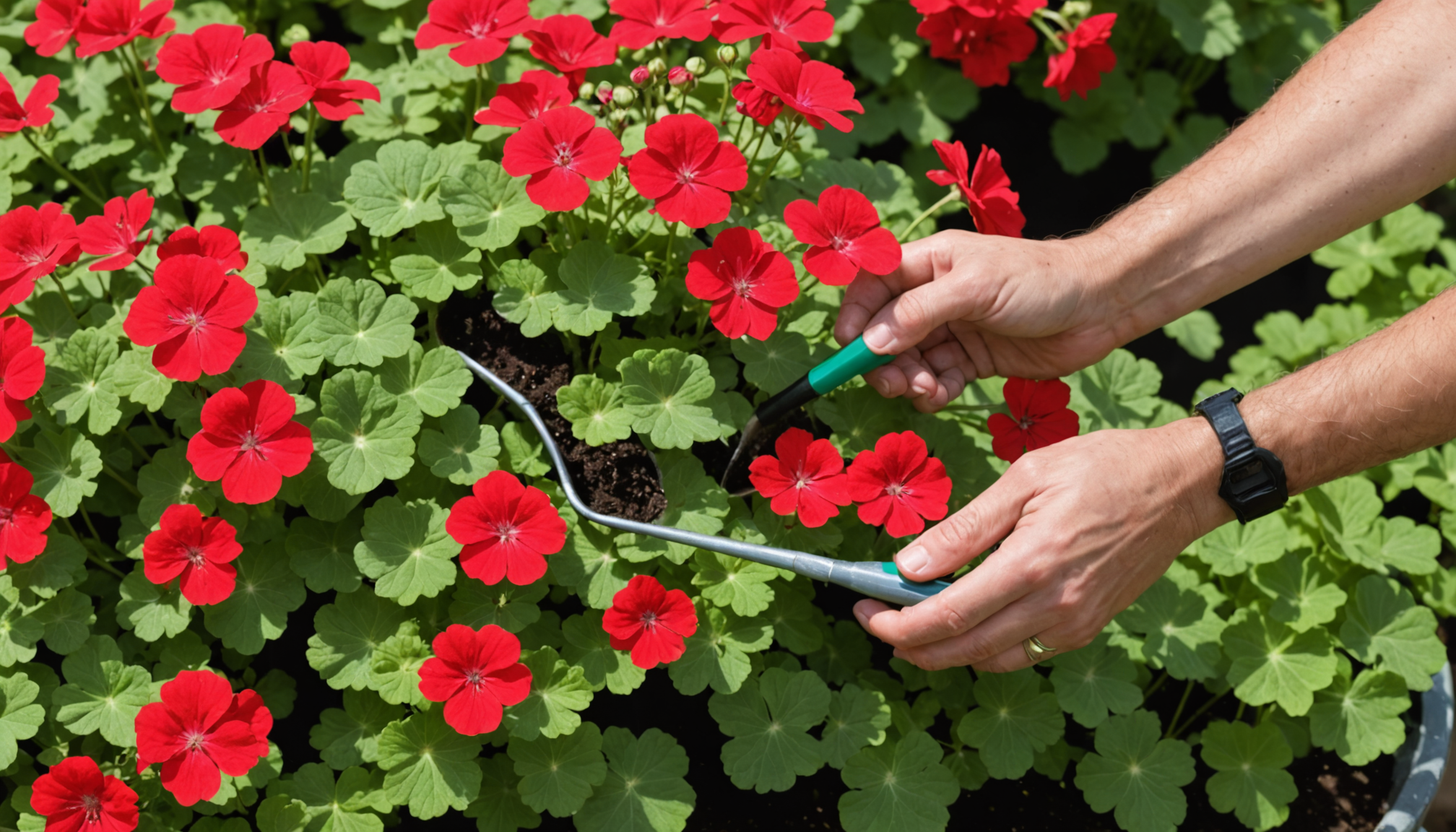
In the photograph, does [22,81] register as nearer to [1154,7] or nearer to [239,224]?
[239,224]

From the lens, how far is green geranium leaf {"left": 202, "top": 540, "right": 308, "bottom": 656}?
1438 mm

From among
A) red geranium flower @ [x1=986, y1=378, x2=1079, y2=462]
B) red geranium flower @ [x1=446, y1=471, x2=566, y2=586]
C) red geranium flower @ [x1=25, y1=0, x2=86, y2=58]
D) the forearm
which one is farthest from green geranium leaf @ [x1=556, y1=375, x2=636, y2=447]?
red geranium flower @ [x1=25, y1=0, x2=86, y2=58]

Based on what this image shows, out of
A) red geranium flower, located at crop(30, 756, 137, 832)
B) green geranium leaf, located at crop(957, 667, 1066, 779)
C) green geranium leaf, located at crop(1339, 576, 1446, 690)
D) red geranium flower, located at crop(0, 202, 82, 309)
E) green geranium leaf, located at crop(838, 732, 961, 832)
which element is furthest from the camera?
green geranium leaf, located at crop(1339, 576, 1446, 690)

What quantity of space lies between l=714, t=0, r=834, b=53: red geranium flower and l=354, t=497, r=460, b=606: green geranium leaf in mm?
810

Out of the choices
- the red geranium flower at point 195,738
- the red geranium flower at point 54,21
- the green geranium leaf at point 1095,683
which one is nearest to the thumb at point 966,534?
the green geranium leaf at point 1095,683

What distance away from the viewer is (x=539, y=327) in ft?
4.85

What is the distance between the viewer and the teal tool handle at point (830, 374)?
147 centimetres

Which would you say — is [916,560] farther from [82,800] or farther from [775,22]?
[82,800]

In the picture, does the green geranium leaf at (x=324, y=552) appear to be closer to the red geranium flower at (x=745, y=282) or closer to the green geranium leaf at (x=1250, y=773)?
the red geranium flower at (x=745, y=282)

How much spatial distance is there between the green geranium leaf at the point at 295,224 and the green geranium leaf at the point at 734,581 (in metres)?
0.74

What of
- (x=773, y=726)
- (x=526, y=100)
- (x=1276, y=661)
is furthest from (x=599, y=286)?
(x=1276, y=661)

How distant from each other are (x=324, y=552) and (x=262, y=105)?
0.65 metres

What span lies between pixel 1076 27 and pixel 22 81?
204 cm

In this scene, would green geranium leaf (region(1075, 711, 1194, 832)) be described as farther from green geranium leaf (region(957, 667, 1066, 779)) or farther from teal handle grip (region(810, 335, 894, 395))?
teal handle grip (region(810, 335, 894, 395))
